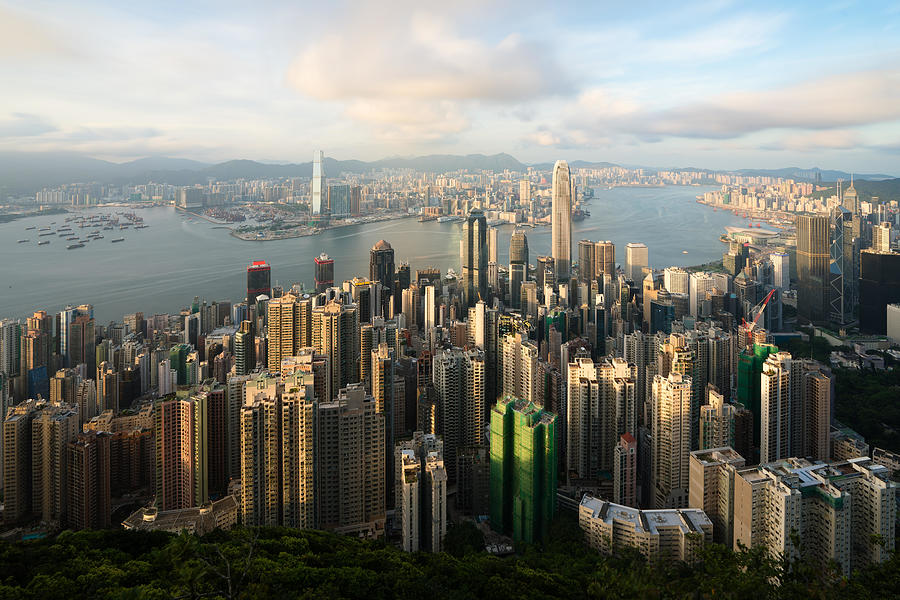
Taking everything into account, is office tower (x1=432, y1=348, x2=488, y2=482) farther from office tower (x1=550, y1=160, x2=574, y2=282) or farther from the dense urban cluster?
office tower (x1=550, y1=160, x2=574, y2=282)

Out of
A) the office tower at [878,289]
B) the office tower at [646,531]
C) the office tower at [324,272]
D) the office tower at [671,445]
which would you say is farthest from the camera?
the office tower at [324,272]

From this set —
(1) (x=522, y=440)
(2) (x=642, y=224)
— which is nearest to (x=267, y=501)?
→ (1) (x=522, y=440)

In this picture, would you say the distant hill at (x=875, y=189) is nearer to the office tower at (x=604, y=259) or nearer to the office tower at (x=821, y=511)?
the office tower at (x=604, y=259)

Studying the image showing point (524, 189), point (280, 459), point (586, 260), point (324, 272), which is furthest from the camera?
point (524, 189)

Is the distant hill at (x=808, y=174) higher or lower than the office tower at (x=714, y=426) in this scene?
higher

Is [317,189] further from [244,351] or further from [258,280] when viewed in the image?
[244,351]

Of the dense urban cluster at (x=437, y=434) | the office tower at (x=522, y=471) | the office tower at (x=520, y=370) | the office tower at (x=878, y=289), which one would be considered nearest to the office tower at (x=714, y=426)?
the dense urban cluster at (x=437, y=434)

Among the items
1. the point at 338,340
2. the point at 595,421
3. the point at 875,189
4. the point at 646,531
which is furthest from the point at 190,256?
the point at 875,189
